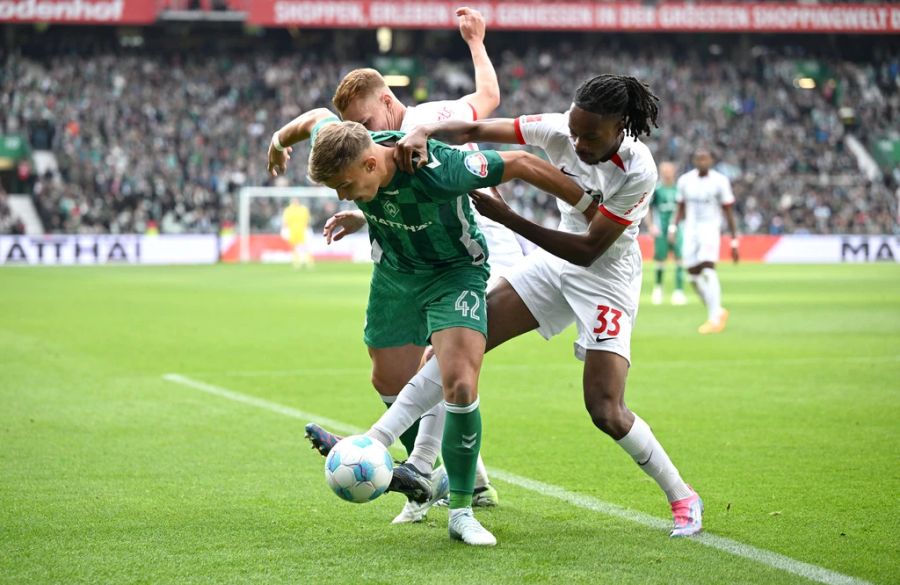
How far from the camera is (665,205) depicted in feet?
70.8

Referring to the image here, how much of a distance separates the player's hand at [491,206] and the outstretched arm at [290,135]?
3.01 ft

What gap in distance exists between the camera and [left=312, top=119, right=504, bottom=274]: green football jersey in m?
5.12

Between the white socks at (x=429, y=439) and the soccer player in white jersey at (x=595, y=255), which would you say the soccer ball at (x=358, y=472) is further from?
the white socks at (x=429, y=439)

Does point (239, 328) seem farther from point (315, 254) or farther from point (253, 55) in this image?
point (253, 55)

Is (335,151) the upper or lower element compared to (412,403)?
upper

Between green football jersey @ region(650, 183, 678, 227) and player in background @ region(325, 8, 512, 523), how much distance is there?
612 inches

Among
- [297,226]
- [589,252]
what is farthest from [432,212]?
[297,226]

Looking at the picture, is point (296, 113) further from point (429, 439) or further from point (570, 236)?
point (570, 236)

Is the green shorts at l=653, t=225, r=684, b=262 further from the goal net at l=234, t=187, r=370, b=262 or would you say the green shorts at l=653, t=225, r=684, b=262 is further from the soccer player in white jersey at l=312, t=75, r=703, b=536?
the goal net at l=234, t=187, r=370, b=262

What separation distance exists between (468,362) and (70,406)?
5.06 metres

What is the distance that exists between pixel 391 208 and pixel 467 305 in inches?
21.8

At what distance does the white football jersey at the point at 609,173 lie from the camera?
5406 millimetres

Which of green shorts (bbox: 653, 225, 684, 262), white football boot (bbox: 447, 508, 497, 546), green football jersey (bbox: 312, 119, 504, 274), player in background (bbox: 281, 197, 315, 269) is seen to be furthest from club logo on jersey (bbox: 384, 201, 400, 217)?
player in background (bbox: 281, 197, 315, 269)

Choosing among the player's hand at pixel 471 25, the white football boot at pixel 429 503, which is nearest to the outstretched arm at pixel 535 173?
the white football boot at pixel 429 503
